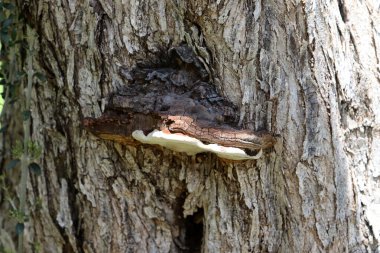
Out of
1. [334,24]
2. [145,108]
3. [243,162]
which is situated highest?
[334,24]

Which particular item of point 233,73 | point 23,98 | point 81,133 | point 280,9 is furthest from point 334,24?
point 23,98

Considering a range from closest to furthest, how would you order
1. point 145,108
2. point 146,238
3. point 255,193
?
point 145,108 < point 255,193 < point 146,238

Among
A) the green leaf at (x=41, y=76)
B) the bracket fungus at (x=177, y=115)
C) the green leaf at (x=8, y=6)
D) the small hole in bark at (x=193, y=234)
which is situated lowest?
the small hole in bark at (x=193, y=234)

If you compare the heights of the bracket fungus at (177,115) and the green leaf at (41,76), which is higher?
the green leaf at (41,76)

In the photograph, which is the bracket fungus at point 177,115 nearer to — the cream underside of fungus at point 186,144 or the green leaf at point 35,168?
the cream underside of fungus at point 186,144

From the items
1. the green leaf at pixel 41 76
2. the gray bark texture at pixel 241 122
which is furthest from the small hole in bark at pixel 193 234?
the green leaf at pixel 41 76

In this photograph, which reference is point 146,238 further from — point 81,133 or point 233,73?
point 233,73
